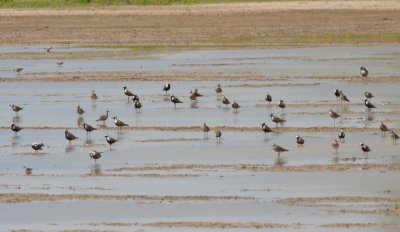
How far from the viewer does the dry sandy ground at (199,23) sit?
5591 centimetres

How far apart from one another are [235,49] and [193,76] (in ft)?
32.0

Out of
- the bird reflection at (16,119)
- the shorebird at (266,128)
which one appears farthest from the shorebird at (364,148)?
the bird reflection at (16,119)

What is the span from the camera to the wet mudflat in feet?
65.3

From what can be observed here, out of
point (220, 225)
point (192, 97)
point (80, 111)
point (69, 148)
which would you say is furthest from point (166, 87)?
point (220, 225)

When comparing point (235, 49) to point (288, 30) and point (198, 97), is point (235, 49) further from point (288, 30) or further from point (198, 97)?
point (198, 97)

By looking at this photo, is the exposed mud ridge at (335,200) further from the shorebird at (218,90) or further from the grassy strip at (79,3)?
the grassy strip at (79,3)

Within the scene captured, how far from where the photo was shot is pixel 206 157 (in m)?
25.9

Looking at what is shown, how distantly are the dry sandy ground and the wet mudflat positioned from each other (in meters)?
12.2

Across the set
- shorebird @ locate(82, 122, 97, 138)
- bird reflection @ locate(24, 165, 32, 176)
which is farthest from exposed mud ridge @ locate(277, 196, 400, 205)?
shorebird @ locate(82, 122, 97, 138)

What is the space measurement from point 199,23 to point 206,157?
3596cm

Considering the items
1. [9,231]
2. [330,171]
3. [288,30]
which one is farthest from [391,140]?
[288,30]

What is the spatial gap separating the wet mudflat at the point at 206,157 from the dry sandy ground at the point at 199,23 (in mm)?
12165

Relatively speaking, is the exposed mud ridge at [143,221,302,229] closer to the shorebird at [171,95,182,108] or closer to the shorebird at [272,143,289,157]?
the shorebird at [272,143,289,157]

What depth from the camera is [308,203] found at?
2056cm
